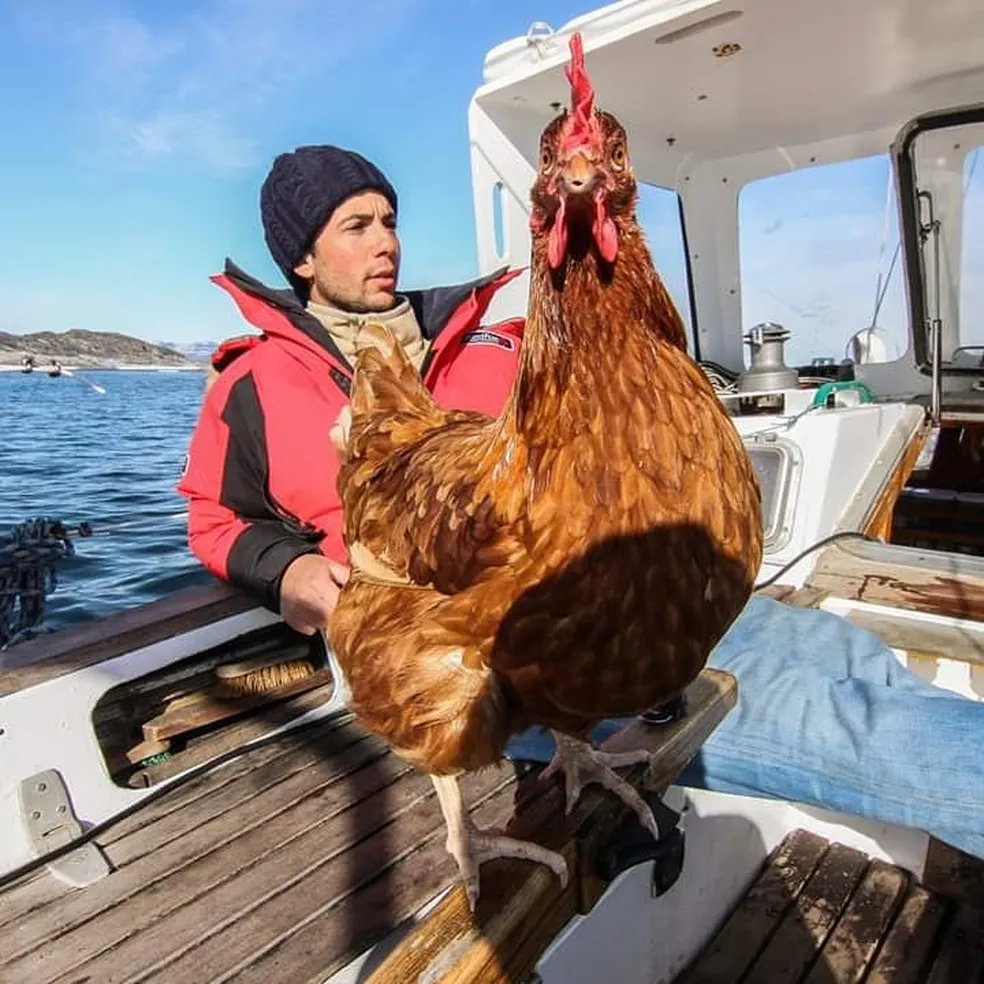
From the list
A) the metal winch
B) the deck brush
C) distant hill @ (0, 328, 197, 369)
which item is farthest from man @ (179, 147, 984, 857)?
distant hill @ (0, 328, 197, 369)

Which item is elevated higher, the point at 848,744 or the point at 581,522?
the point at 581,522

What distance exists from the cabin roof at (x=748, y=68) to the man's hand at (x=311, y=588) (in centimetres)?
280

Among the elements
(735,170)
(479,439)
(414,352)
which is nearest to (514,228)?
(414,352)

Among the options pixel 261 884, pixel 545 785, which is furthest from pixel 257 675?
pixel 545 785

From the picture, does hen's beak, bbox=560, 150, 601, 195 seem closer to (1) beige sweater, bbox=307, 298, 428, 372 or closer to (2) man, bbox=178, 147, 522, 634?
(2) man, bbox=178, 147, 522, 634

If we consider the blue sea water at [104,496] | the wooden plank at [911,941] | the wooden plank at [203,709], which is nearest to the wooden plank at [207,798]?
the wooden plank at [203,709]

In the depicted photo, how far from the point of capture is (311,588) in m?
2.20

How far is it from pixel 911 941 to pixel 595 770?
159cm

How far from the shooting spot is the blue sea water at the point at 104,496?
6.86 metres

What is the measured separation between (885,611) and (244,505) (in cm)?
244

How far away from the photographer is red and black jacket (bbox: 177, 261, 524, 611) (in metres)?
2.42

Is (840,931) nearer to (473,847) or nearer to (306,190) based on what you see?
(473,847)

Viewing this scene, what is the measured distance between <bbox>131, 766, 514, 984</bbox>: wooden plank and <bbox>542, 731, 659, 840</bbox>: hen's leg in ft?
1.54

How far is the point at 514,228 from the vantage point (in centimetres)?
420
